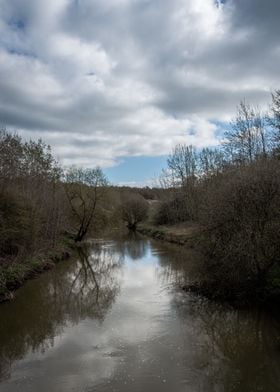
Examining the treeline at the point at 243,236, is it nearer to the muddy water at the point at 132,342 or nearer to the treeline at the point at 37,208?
the muddy water at the point at 132,342

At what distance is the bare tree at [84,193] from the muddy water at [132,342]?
59.9ft

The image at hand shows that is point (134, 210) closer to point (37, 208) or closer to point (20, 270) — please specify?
point (37, 208)

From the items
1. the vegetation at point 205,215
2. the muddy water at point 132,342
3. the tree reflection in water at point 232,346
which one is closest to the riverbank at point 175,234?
the vegetation at point 205,215

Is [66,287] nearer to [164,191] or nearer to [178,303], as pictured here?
[178,303]

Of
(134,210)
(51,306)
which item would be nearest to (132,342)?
(51,306)

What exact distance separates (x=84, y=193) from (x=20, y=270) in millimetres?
19466

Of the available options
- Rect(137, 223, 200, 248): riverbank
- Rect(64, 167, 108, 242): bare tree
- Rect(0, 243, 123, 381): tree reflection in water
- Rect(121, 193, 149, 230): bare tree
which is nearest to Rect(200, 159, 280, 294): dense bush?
Rect(0, 243, 123, 381): tree reflection in water

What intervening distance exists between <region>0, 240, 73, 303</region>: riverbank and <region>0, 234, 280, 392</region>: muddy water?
1.35 feet

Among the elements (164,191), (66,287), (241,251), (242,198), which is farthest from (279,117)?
(164,191)

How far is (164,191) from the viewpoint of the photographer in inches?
2010

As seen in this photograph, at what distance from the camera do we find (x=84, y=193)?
117 ft

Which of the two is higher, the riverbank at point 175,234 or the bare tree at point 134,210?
the bare tree at point 134,210

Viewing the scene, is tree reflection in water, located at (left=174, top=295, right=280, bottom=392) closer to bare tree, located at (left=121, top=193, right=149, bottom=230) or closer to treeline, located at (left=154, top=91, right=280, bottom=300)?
treeline, located at (left=154, top=91, right=280, bottom=300)

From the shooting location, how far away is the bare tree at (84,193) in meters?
34.7
